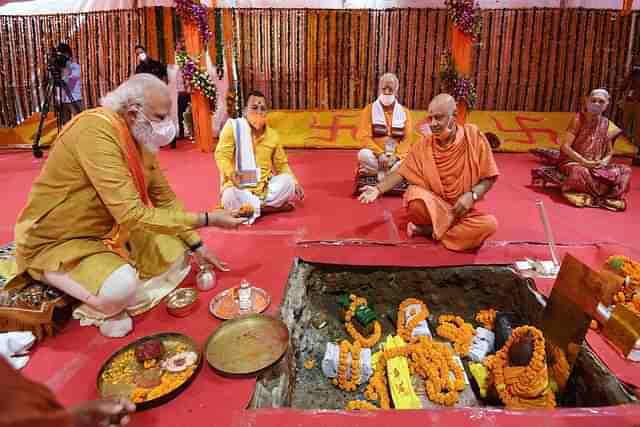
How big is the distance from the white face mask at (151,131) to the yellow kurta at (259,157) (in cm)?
161

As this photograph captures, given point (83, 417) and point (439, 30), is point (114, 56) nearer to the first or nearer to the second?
point (439, 30)

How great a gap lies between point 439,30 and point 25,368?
325 inches

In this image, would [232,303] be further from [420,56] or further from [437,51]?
[437,51]

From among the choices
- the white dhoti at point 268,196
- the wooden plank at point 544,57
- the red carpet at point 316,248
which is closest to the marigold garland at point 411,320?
the red carpet at point 316,248

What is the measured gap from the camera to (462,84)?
6.95 metres

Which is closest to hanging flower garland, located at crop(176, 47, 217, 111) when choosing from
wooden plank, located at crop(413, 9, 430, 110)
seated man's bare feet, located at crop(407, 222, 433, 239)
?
wooden plank, located at crop(413, 9, 430, 110)

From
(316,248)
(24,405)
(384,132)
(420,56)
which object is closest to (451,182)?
(316,248)

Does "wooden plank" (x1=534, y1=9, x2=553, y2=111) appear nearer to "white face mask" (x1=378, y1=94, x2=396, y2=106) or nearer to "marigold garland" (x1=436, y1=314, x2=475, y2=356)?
"white face mask" (x1=378, y1=94, x2=396, y2=106)

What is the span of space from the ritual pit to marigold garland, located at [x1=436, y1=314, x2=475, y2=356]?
8 centimetres

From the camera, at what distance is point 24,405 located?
2.98 ft

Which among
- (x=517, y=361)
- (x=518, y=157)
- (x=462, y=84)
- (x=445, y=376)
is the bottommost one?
(x=445, y=376)

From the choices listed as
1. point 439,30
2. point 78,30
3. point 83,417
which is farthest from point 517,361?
point 78,30

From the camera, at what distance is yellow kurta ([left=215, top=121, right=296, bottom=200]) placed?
4.39 m

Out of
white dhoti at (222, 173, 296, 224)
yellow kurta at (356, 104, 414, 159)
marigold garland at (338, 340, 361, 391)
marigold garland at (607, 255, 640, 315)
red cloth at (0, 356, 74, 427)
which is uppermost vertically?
yellow kurta at (356, 104, 414, 159)
